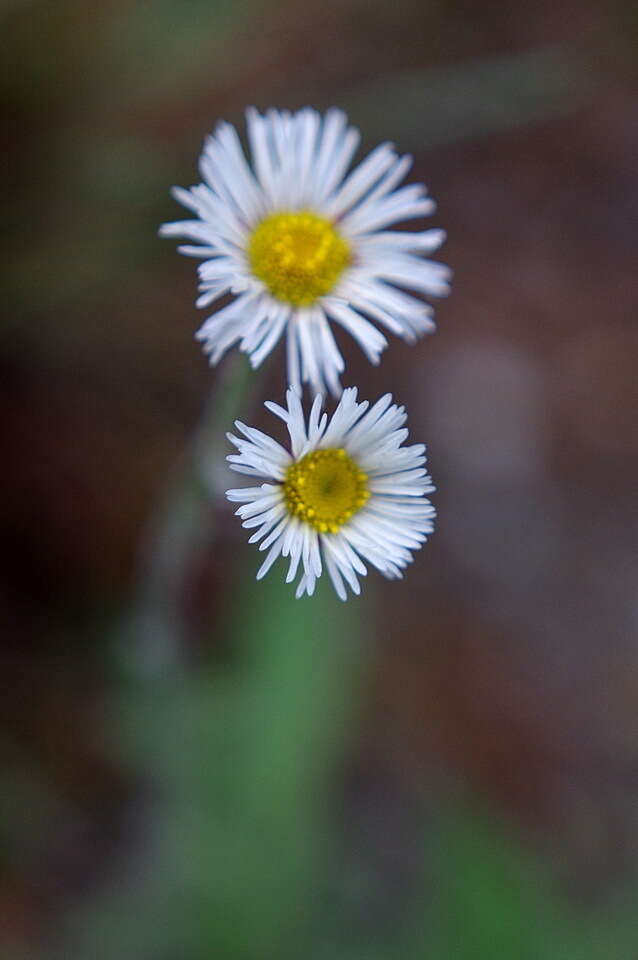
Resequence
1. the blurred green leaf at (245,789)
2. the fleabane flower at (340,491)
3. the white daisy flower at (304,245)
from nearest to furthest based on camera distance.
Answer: the fleabane flower at (340,491)
the white daisy flower at (304,245)
the blurred green leaf at (245,789)

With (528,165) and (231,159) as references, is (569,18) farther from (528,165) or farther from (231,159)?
(231,159)

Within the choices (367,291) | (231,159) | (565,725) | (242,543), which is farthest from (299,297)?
(565,725)

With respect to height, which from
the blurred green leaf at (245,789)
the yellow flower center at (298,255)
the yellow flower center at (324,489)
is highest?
the yellow flower center at (298,255)

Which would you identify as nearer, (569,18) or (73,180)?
(73,180)

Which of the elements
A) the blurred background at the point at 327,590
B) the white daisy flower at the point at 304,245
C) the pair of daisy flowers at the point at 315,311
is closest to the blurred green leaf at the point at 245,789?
the blurred background at the point at 327,590

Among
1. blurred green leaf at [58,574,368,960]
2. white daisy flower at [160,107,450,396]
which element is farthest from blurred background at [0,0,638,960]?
white daisy flower at [160,107,450,396]

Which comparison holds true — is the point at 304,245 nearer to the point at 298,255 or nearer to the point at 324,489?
the point at 298,255

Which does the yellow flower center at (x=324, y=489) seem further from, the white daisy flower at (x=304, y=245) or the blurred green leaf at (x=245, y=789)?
the blurred green leaf at (x=245, y=789)
